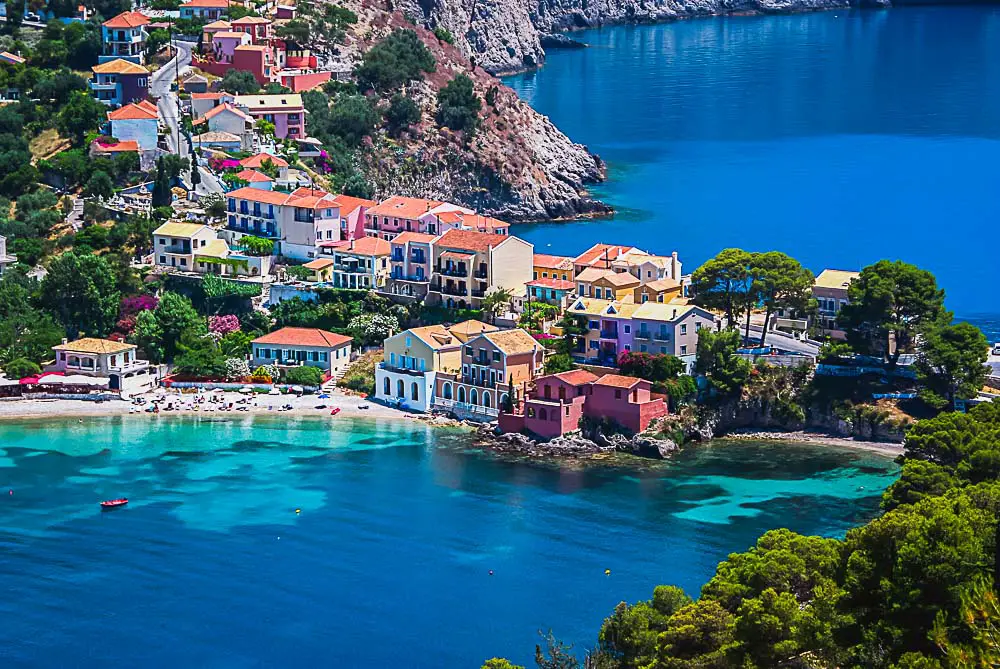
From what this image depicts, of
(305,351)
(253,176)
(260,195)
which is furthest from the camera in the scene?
(253,176)

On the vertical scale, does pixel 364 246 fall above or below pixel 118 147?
below

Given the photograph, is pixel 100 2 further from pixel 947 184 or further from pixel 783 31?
pixel 783 31

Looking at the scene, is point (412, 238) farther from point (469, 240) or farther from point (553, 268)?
point (553, 268)

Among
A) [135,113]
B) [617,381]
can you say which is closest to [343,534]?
[617,381]

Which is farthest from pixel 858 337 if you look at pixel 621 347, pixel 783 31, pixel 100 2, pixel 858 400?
pixel 783 31

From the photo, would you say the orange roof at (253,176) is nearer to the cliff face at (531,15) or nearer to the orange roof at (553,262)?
the orange roof at (553,262)
